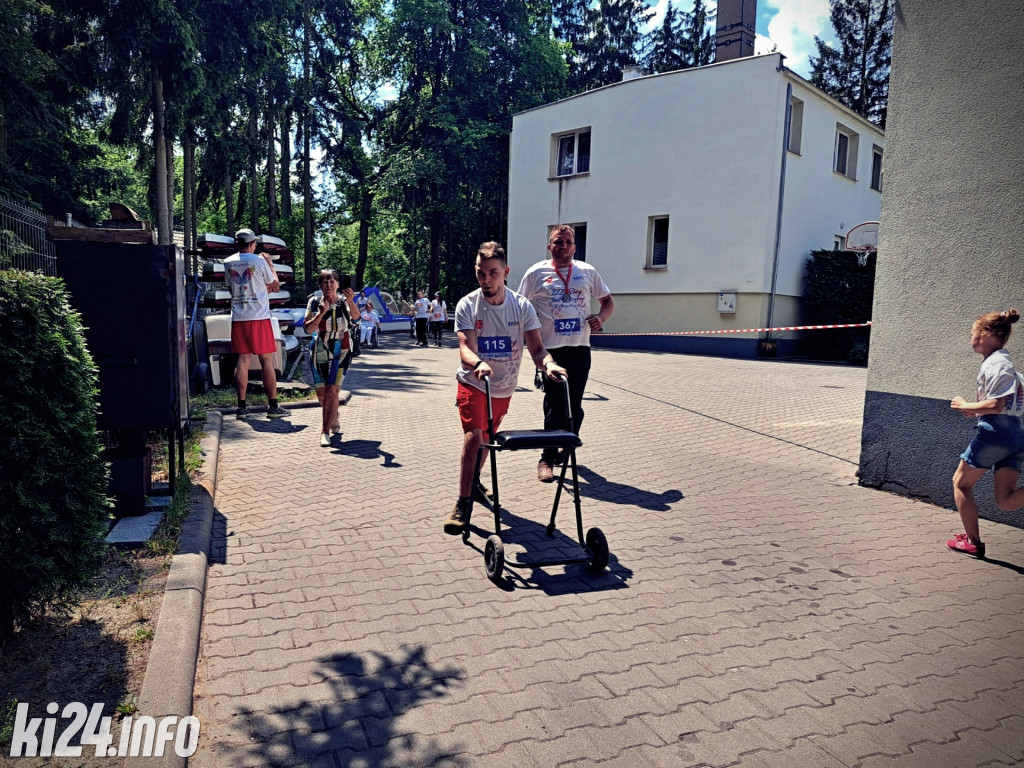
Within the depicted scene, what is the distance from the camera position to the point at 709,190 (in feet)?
73.8

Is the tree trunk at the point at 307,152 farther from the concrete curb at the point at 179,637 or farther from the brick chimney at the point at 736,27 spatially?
the concrete curb at the point at 179,637

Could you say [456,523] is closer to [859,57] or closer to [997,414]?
[997,414]

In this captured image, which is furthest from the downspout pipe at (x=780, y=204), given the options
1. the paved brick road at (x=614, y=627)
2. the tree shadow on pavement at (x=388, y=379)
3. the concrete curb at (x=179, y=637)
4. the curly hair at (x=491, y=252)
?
the concrete curb at (x=179, y=637)

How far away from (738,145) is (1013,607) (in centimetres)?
1984

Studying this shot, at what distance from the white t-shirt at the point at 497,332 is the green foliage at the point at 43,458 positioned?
233 centimetres

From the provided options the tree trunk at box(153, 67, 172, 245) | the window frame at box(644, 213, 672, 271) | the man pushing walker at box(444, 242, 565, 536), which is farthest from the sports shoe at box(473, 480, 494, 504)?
the window frame at box(644, 213, 672, 271)

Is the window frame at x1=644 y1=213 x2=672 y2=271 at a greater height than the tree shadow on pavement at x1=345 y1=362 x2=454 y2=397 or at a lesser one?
greater

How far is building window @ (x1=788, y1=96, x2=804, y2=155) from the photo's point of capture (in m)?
22.2

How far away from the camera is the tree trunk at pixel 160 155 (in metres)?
16.5

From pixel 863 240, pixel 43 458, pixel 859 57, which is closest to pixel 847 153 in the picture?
pixel 863 240

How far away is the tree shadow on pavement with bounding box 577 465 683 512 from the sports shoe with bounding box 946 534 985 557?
1949mm

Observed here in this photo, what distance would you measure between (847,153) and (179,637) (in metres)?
27.7

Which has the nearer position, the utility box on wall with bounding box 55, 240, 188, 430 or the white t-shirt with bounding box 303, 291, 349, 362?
the utility box on wall with bounding box 55, 240, 188, 430

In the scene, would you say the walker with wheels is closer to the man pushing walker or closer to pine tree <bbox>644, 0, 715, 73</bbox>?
the man pushing walker
